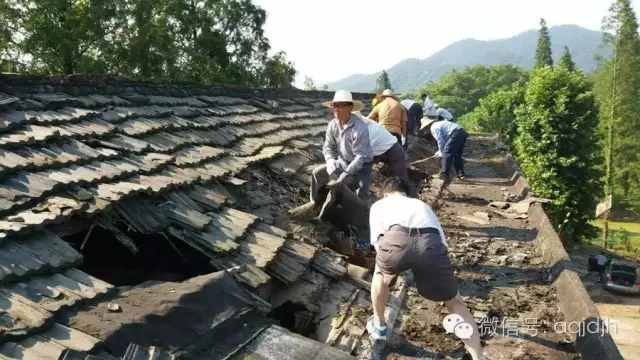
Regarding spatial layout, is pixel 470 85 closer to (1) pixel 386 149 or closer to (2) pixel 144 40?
(2) pixel 144 40

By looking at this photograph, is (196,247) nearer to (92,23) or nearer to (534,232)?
(534,232)

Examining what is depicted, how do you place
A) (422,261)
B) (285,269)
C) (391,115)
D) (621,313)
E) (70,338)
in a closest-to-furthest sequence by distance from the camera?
(70,338)
(422,261)
(285,269)
(391,115)
(621,313)

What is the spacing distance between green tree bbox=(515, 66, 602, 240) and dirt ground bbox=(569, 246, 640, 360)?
2567mm

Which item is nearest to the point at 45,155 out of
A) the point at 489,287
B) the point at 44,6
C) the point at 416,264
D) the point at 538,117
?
the point at 416,264

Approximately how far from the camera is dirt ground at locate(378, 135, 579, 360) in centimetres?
368

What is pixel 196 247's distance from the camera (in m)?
3.33

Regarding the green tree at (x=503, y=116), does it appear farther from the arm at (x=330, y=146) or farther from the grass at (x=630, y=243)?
the arm at (x=330, y=146)

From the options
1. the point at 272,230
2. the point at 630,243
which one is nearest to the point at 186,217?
the point at 272,230

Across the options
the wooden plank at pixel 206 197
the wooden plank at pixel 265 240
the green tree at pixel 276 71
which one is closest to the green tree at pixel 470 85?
the green tree at pixel 276 71

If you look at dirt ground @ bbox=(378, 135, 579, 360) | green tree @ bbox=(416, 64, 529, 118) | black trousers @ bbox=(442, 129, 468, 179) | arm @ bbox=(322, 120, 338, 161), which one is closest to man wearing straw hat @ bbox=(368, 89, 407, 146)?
black trousers @ bbox=(442, 129, 468, 179)

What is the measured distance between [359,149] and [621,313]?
62.3ft

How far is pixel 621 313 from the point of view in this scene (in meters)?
19.1

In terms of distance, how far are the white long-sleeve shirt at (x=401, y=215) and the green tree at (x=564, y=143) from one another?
2023cm

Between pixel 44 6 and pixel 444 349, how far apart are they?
26133 millimetres
